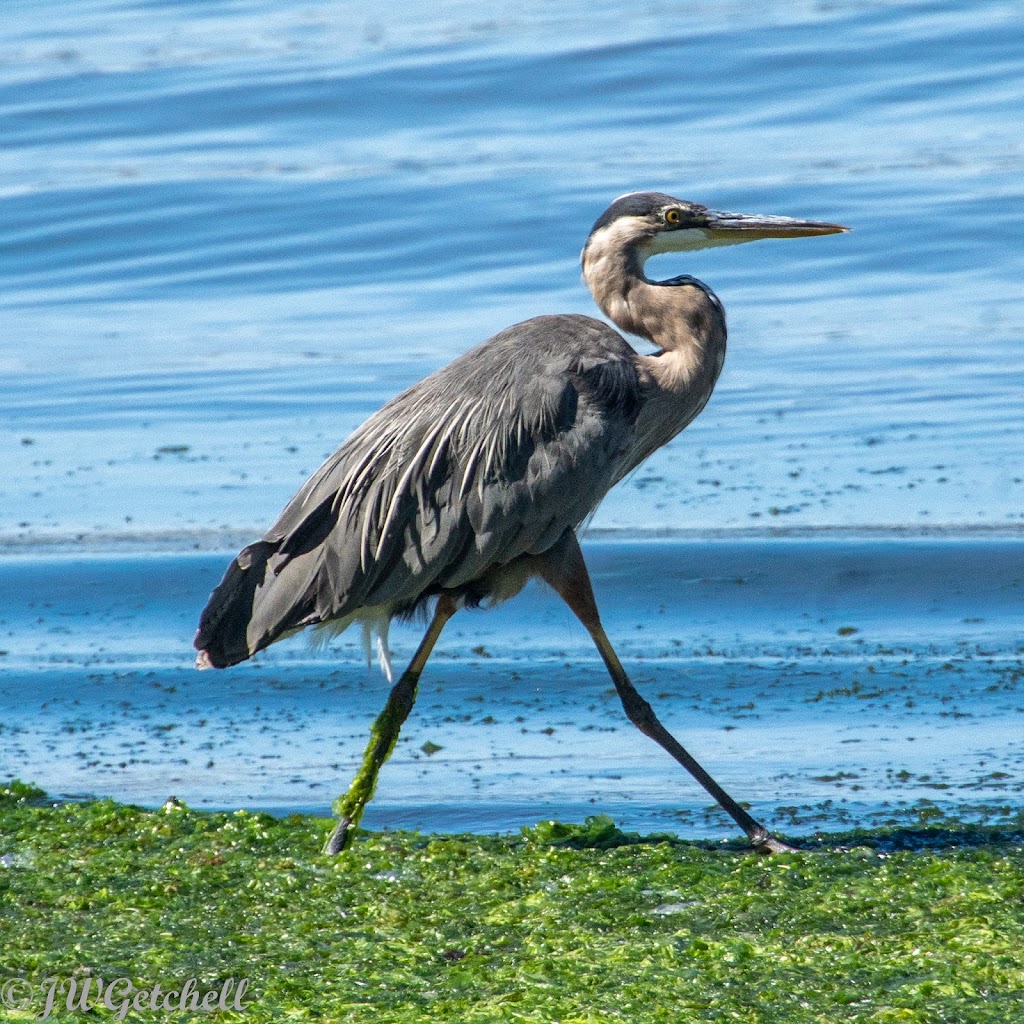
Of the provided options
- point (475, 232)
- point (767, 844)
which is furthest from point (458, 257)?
point (767, 844)

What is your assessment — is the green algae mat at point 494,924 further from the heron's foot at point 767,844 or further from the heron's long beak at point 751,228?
the heron's long beak at point 751,228

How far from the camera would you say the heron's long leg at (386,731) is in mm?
5574

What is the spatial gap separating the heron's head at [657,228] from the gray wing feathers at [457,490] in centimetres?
51

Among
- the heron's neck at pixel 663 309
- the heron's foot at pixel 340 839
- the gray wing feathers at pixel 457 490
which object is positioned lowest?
the heron's foot at pixel 340 839

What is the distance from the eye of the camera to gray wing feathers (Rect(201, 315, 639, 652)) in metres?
5.73

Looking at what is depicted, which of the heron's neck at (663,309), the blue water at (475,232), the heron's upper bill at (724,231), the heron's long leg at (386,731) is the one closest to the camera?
the heron's long leg at (386,731)

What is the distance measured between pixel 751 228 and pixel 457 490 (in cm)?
145

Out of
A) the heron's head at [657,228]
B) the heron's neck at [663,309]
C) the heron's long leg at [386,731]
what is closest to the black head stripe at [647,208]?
the heron's head at [657,228]

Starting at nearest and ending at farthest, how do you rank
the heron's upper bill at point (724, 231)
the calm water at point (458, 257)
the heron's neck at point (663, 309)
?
1. the heron's neck at point (663, 309)
2. the heron's upper bill at point (724, 231)
3. the calm water at point (458, 257)

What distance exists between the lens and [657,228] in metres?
6.27

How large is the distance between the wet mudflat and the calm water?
6 centimetres

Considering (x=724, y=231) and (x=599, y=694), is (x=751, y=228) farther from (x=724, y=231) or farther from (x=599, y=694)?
(x=599, y=694)

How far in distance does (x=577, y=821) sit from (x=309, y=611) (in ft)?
3.59

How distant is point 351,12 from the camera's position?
27.9 meters
